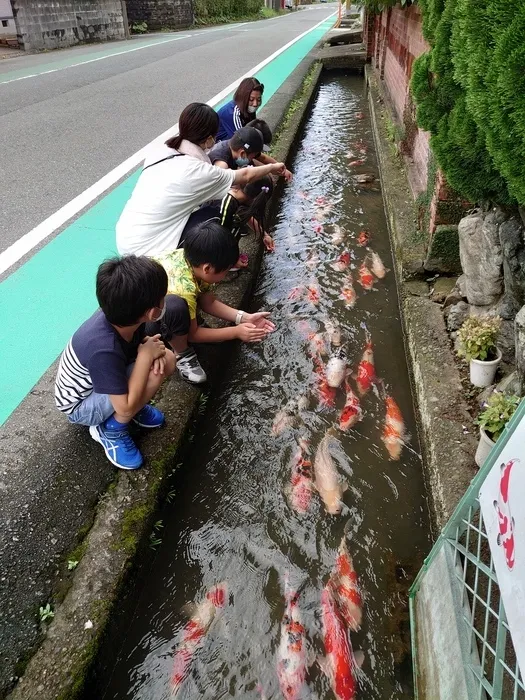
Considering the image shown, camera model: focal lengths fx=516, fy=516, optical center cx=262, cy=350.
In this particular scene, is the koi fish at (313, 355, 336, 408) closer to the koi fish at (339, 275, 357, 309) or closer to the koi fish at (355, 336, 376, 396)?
the koi fish at (355, 336, 376, 396)

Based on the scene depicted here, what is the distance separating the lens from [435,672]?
1960mm

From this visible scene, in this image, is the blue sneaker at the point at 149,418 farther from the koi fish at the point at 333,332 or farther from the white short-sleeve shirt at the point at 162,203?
the koi fish at the point at 333,332

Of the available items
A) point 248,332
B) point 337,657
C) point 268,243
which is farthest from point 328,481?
point 268,243

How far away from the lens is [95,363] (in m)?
2.50

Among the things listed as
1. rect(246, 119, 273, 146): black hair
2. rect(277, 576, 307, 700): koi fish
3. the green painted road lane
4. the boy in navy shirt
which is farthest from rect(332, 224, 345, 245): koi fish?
rect(277, 576, 307, 700): koi fish

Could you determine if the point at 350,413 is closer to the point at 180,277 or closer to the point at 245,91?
the point at 180,277

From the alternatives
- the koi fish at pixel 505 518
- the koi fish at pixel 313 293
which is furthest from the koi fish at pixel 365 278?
the koi fish at pixel 505 518

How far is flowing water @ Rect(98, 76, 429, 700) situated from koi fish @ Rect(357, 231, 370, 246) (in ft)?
4.14

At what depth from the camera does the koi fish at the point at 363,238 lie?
5.89 m

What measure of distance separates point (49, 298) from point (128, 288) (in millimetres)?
1997

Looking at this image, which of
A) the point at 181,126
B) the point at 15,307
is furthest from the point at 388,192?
the point at 15,307

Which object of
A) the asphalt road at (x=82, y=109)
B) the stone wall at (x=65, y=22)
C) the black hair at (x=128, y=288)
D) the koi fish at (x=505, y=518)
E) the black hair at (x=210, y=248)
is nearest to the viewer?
the koi fish at (x=505, y=518)

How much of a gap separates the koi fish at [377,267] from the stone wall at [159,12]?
1068 inches

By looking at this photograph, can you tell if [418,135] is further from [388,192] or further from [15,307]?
Result: [15,307]
